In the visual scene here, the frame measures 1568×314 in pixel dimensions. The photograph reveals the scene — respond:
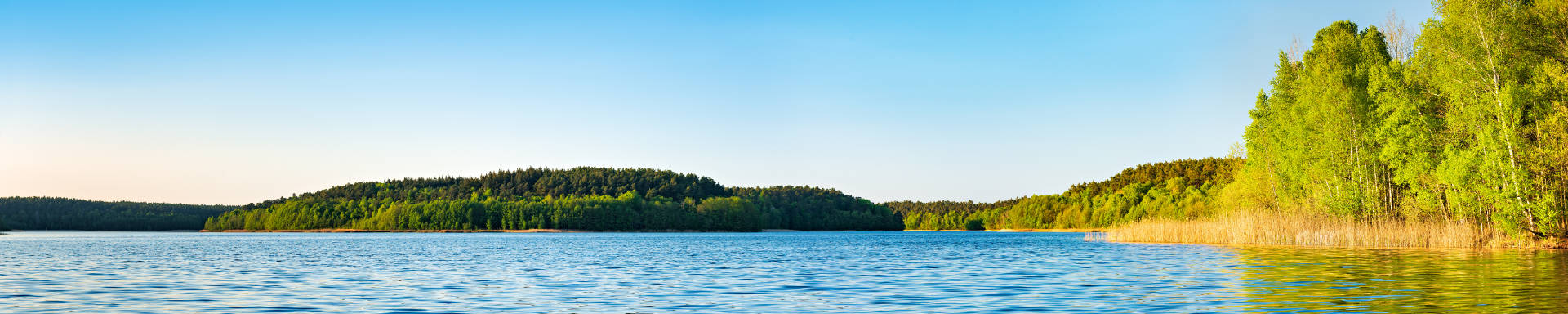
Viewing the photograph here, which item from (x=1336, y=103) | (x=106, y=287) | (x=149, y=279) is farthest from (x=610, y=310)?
(x=1336, y=103)

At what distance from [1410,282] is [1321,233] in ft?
97.4

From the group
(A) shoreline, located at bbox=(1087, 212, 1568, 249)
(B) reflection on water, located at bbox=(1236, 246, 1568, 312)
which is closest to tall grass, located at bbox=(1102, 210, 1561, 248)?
(A) shoreline, located at bbox=(1087, 212, 1568, 249)

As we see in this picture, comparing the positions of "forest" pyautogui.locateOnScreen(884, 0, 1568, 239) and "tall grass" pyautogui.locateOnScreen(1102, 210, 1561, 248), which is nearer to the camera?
"forest" pyautogui.locateOnScreen(884, 0, 1568, 239)

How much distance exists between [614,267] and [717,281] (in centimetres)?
1077

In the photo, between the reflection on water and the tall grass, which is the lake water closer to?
the reflection on water

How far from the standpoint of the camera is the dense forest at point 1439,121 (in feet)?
125

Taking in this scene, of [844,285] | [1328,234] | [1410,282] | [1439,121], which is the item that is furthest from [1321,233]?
[844,285]

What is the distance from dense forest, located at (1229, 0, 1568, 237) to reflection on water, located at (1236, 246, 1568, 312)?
2845 mm

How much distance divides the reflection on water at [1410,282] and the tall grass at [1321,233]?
417 cm

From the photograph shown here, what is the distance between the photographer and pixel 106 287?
88.7 feet

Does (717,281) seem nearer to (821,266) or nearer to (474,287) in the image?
(474,287)

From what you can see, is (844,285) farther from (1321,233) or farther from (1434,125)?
(1321,233)

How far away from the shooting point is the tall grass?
4262 cm

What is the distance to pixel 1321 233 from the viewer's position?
50906 mm
